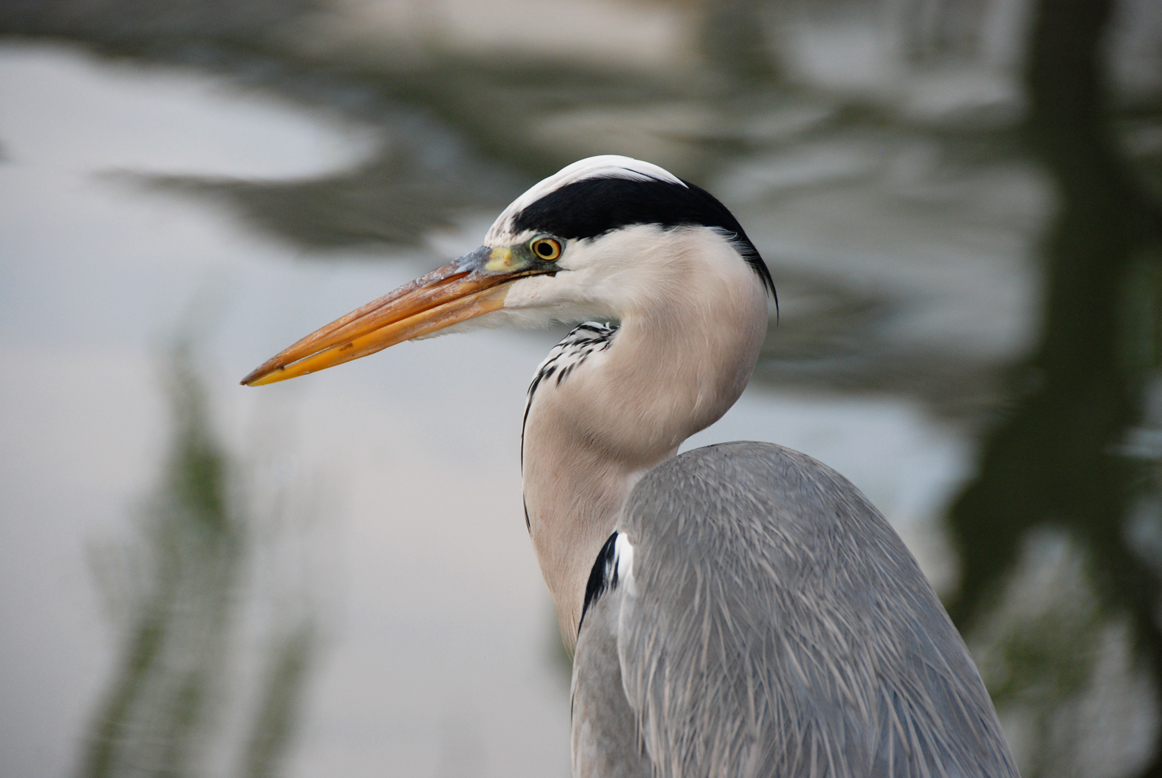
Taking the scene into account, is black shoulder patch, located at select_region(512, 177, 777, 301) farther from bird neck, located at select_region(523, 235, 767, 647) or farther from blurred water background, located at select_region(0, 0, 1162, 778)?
blurred water background, located at select_region(0, 0, 1162, 778)

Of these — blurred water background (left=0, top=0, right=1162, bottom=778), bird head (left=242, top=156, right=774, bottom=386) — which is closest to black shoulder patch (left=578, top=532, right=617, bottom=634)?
bird head (left=242, top=156, right=774, bottom=386)

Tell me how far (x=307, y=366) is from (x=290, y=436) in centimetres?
99

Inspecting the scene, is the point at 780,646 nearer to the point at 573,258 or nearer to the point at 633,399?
the point at 633,399

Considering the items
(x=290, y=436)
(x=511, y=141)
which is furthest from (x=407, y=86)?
(x=290, y=436)

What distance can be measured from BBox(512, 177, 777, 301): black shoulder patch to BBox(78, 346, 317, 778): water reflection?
1.04 m

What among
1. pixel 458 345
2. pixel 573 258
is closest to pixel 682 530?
pixel 573 258

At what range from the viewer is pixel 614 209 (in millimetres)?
995

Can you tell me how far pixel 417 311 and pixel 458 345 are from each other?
1.24 metres

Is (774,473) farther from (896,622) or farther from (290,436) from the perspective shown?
(290,436)

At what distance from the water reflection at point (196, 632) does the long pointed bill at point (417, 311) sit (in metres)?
0.76

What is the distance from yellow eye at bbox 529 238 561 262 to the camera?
3.35 feet

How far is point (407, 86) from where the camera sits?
2.86 meters

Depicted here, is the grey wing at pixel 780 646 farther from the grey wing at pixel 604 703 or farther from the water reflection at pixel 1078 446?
the water reflection at pixel 1078 446

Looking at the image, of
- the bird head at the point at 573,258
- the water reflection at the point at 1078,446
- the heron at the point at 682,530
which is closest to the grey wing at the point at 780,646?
the heron at the point at 682,530
